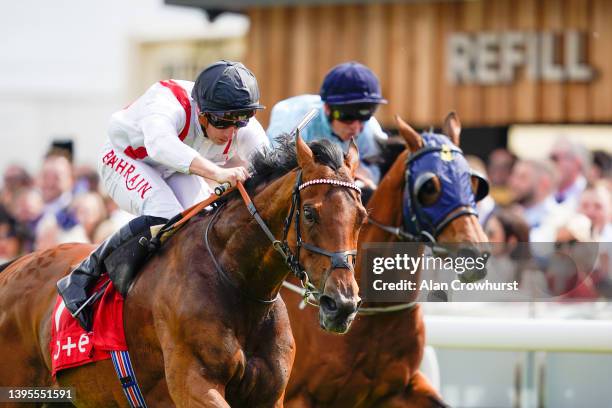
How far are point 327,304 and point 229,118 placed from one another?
3.83 feet

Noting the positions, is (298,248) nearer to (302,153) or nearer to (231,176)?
(302,153)

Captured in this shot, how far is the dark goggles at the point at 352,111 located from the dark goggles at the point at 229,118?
3.83 feet

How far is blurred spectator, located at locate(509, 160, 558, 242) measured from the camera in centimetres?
874

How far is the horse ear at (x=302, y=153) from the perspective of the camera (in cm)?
466

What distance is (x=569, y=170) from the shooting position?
907 cm

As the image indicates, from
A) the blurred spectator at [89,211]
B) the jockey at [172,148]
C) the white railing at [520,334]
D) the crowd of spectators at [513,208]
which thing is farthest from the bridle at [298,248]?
the blurred spectator at [89,211]

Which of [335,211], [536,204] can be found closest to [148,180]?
[335,211]

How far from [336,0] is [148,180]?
753cm

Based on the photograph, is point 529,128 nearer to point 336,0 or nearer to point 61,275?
point 336,0

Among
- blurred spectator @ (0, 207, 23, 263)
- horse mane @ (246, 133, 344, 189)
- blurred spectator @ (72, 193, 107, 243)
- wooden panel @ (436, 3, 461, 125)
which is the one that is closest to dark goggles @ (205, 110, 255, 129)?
horse mane @ (246, 133, 344, 189)

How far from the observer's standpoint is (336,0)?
1266 cm

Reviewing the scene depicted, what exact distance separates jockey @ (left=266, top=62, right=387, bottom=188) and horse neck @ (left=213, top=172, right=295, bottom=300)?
4.54 feet

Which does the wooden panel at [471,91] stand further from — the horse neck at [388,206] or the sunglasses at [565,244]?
→ the horse neck at [388,206]

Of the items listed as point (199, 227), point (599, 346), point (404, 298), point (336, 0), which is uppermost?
point (336, 0)
